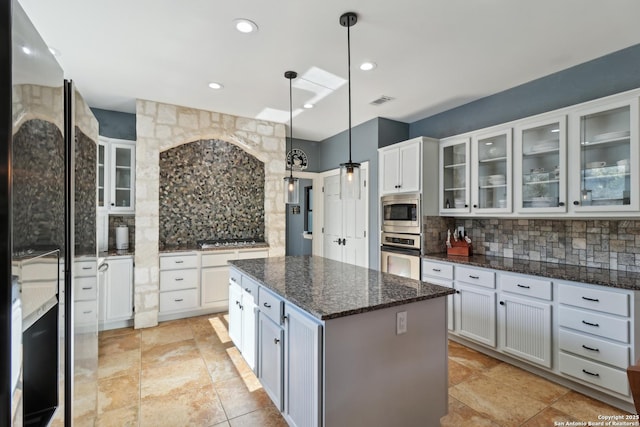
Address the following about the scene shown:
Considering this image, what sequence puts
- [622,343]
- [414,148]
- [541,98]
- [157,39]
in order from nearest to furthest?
1. [622,343]
2. [157,39]
3. [541,98]
4. [414,148]

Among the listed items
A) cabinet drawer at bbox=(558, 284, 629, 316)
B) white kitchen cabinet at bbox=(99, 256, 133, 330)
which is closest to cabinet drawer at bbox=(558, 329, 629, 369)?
cabinet drawer at bbox=(558, 284, 629, 316)

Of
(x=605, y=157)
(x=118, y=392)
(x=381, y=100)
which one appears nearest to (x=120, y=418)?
(x=118, y=392)

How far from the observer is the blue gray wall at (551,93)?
261 cm

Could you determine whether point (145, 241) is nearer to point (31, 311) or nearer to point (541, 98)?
point (31, 311)

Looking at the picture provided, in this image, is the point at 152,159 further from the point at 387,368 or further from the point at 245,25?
the point at 387,368

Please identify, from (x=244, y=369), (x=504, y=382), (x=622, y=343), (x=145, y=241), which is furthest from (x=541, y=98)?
(x=145, y=241)

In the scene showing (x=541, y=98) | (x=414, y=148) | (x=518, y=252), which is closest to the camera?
(x=541, y=98)

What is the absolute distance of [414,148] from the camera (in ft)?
12.5

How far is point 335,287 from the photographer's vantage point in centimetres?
205

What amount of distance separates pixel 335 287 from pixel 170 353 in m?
2.14

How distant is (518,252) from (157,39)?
401 cm

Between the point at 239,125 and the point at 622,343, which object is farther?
the point at 239,125

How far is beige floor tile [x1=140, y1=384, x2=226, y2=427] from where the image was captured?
212 cm

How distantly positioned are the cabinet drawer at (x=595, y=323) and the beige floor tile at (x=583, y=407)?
1.72ft
